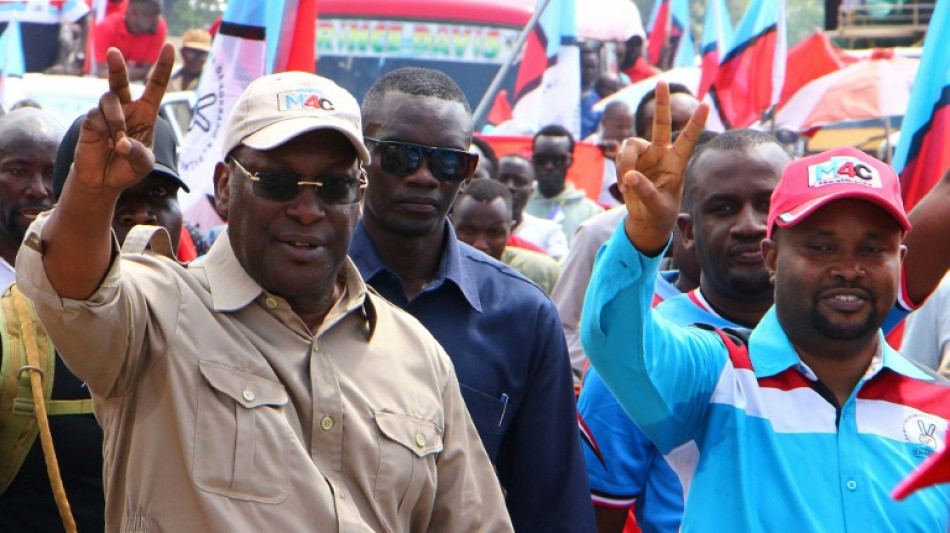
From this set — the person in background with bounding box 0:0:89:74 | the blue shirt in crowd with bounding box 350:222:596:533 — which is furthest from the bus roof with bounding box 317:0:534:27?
the blue shirt in crowd with bounding box 350:222:596:533

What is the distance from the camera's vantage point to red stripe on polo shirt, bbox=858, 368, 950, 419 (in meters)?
3.60

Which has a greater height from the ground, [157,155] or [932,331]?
[157,155]

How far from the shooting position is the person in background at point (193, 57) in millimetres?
15562

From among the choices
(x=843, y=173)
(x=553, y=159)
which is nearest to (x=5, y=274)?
(x=843, y=173)

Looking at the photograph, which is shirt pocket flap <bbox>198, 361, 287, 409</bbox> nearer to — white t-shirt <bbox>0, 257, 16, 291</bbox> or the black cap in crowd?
the black cap in crowd

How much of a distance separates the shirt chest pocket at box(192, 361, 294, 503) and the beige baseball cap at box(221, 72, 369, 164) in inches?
20.2

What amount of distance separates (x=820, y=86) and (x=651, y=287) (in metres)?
12.6

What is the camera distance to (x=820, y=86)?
1538 cm

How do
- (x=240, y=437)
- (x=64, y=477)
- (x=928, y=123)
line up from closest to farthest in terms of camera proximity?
(x=240, y=437) < (x=64, y=477) < (x=928, y=123)

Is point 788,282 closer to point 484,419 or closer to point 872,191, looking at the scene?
point 872,191

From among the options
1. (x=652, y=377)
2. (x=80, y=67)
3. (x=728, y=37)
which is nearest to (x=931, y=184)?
(x=652, y=377)

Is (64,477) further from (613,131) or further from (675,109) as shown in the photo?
(613,131)

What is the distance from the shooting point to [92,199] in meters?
2.71

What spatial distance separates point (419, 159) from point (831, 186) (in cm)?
117
